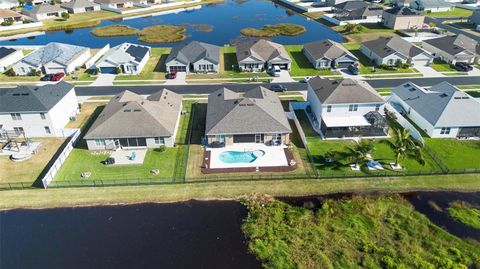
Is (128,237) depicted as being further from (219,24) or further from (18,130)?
(219,24)

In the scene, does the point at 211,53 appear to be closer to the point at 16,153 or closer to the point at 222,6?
the point at 16,153

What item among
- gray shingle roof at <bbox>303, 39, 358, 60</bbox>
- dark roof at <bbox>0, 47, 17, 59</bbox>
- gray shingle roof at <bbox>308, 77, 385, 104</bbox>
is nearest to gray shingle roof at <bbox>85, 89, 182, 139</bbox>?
gray shingle roof at <bbox>308, 77, 385, 104</bbox>

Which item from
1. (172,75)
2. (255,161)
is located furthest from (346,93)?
(172,75)

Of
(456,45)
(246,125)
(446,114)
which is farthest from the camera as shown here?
(456,45)

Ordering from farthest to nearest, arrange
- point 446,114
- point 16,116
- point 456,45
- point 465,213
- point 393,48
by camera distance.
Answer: point 456,45 → point 393,48 → point 446,114 → point 16,116 → point 465,213

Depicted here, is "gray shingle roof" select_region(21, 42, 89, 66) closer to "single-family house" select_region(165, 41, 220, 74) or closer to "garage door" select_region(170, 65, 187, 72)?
"single-family house" select_region(165, 41, 220, 74)

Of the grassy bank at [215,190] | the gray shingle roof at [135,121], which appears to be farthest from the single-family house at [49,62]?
the grassy bank at [215,190]

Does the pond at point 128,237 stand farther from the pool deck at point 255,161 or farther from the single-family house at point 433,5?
the single-family house at point 433,5
